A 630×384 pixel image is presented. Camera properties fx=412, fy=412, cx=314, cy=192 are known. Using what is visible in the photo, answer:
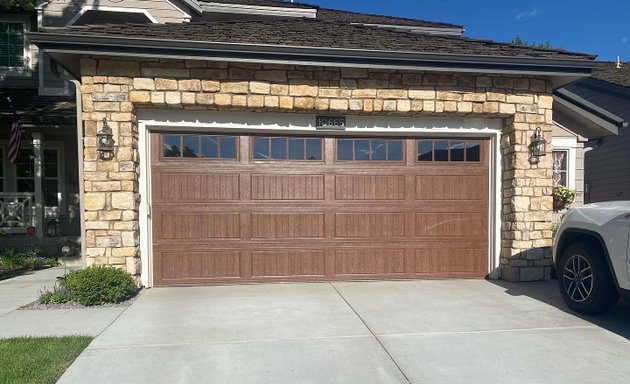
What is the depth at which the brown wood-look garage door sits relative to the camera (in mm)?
6773

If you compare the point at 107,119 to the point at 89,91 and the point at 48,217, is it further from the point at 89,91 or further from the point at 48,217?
the point at 48,217

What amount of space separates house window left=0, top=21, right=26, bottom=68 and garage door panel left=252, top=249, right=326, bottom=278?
10.1 metres

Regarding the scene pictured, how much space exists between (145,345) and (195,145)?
3.53 metres

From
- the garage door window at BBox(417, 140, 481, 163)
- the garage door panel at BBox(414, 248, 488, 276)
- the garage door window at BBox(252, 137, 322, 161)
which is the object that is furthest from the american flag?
the garage door panel at BBox(414, 248, 488, 276)

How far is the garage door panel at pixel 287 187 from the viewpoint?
6938 millimetres

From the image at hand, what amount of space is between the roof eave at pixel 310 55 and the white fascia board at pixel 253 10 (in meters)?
6.11

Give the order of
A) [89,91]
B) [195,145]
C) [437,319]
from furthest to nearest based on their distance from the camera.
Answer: [195,145], [89,91], [437,319]

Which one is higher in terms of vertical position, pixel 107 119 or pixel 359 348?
pixel 107 119

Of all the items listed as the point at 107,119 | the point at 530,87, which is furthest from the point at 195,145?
the point at 530,87

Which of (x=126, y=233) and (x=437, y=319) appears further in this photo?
(x=126, y=233)

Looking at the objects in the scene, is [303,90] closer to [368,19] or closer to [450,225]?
[450,225]

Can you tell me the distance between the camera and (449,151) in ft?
24.2

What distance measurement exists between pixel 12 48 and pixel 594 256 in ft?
48.2

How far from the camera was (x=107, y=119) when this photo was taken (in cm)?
623
